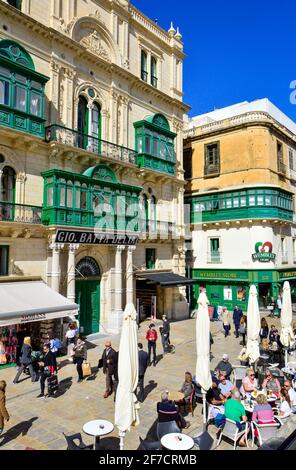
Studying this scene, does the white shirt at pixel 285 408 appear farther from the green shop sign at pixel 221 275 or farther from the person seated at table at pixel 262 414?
the green shop sign at pixel 221 275

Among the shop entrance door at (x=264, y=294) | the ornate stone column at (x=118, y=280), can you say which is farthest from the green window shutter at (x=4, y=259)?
the shop entrance door at (x=264, y=294)

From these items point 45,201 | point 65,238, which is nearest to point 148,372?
point 65,238

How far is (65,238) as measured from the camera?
18281mm

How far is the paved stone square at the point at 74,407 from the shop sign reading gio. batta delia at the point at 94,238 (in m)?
5.94

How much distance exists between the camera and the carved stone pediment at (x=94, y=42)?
846 inches

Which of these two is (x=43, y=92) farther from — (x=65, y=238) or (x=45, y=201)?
(x=65, y=238)

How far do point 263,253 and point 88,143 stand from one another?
1711 cm

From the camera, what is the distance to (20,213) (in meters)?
17.3

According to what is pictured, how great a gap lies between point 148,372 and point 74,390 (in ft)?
10.8

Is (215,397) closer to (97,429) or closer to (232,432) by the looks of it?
(232,432)

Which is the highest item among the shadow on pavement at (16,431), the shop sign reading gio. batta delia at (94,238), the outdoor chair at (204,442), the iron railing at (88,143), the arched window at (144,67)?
the arched window at (144,67)

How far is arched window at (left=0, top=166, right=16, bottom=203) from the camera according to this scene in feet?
56.7

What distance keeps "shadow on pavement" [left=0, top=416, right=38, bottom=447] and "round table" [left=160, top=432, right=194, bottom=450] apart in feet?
13.7
